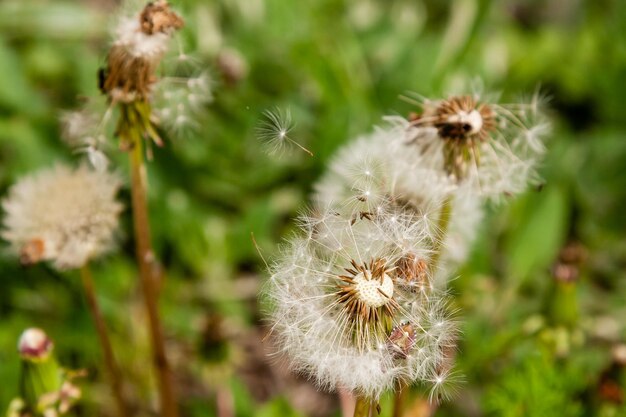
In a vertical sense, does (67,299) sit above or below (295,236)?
above

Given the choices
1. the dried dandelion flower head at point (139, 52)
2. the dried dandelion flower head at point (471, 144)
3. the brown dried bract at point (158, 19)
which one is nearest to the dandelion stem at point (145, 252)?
the dried dandelion flower head at point (139, 52)

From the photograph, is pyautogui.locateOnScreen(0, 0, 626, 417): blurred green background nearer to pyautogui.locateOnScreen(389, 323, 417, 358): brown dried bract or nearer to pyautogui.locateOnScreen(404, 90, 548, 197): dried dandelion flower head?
pyautogui.locateOnScreen(404, 90, 548, 197): dried dandelion flower head

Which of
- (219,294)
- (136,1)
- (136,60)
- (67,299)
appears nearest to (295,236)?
(136,60)

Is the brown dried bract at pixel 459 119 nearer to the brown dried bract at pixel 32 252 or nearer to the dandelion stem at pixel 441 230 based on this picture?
the dandelion stem at pixel 441 230

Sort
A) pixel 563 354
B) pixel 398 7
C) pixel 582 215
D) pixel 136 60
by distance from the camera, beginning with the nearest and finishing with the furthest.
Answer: pixel 136 60 < pixel 563 354 < pixel 582 215 < pixel 398 7

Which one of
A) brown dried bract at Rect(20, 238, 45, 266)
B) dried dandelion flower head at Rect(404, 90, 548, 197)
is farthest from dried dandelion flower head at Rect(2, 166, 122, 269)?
dried dandelion flower head at Rect(404, 90, 548, 197)

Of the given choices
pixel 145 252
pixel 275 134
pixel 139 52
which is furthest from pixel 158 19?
pixel 145 252

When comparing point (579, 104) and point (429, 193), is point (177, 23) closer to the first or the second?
point (429, 193)
